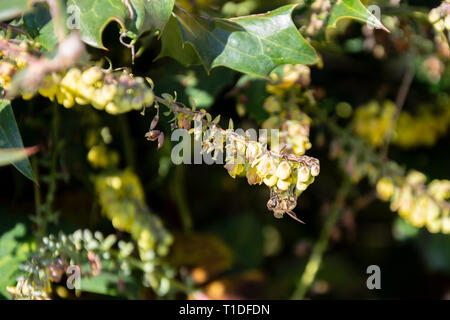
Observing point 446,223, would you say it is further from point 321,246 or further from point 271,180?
point 271,180

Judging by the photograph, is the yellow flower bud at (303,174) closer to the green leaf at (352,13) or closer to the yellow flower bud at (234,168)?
the yellow flower bud at (234,168)

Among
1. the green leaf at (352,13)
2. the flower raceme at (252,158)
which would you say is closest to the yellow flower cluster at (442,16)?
the green leaf at (352,13)

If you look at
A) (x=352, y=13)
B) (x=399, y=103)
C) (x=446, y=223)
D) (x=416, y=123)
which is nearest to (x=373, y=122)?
(x=399, y=103)

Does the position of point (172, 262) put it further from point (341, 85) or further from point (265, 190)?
point (341, 85)

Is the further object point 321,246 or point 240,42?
point 321,246

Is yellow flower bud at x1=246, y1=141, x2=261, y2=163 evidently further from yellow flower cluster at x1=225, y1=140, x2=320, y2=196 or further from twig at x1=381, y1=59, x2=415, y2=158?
twig at x1=381, y1=59, x2=415, y2=158

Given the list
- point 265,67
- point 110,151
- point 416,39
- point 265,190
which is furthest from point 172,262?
point 416,39
